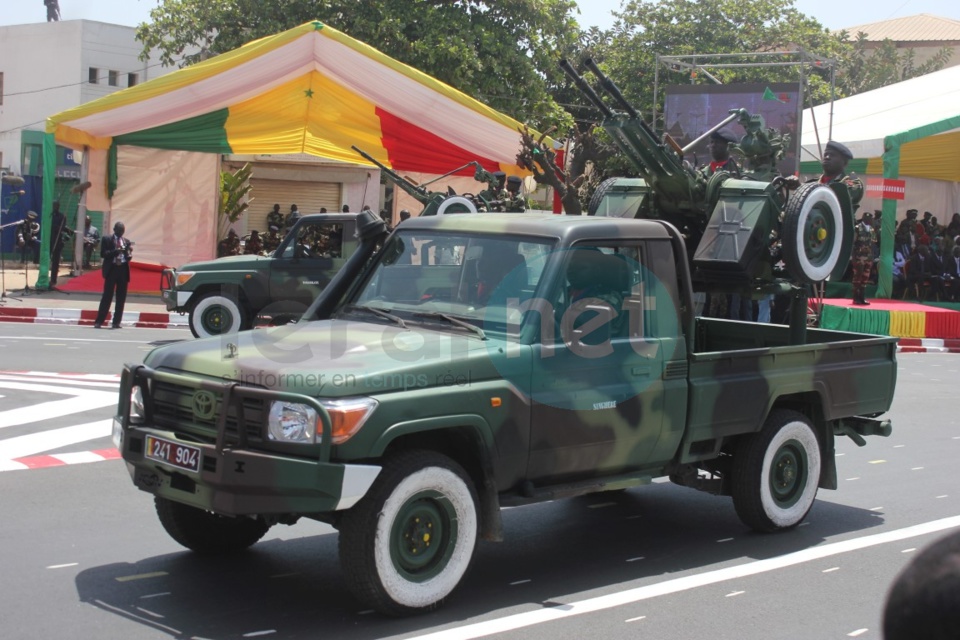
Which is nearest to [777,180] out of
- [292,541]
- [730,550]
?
[730,550]

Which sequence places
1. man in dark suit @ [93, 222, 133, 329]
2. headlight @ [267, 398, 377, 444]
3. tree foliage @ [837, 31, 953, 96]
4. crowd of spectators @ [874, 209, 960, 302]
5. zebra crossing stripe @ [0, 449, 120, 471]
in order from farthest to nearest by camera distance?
tree foliage @ [837, 31, 953, 96] → crowd of spectators @ [874, 209, 960, 302] → man in dark suit @ [93, 222, 133, 329] → zebra crossing stripe @ [0, 449, 120, 471] → headlight @ [267, 398, 377, 444]

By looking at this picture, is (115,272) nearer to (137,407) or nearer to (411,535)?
(137,407)

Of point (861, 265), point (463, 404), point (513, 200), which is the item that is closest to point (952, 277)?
point (861, 265)

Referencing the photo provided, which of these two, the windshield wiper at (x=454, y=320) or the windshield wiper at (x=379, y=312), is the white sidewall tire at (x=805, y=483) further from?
the windshield wiper at (x=379, y=312)

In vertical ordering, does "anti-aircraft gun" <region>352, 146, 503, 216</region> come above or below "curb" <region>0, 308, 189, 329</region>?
above

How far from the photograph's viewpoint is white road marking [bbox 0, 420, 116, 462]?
8.62 metres

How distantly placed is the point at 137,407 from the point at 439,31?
25925mm

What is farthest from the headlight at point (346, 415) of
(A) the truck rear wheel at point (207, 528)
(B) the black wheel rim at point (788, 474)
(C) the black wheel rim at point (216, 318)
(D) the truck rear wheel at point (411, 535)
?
(C) the black wheel rim at point (216, 318)

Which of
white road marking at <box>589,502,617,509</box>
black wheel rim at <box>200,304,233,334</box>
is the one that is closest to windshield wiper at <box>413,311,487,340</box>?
white road marking at <box>589,502,617,509</box>

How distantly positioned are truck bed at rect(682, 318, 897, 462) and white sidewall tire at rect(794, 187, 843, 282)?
0.50 metres

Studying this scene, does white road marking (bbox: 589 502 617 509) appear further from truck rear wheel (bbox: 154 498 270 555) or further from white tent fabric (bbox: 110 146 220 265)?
white tent fabric (bbox: 110 146 220 265)

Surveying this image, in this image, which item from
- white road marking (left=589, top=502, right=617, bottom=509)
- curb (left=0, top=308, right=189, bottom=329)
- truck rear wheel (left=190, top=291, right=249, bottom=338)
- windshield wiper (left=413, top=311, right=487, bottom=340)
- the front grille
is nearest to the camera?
the front grille

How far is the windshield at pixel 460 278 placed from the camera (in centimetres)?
591

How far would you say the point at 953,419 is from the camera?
1206 cm
